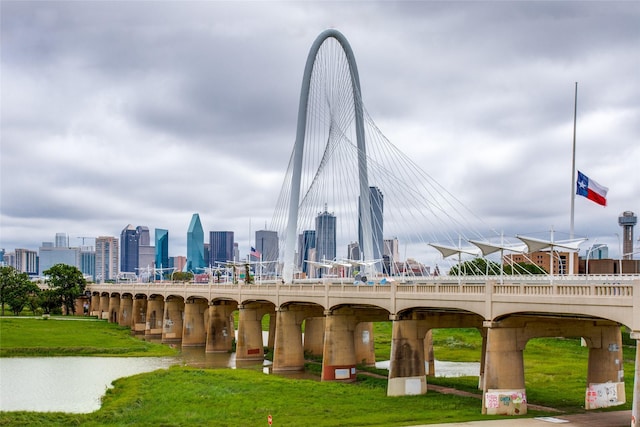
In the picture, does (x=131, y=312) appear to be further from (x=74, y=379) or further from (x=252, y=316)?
(x=74, y=379)

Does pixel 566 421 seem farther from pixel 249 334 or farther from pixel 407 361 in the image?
pixel 249 334

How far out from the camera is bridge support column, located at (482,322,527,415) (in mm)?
37781

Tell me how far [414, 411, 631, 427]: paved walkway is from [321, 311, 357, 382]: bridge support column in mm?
21196

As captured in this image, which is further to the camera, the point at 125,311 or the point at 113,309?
the point at 113,309

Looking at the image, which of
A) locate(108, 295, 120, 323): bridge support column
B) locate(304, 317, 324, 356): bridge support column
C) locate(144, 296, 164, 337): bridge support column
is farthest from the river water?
locate(108, 295, 120, 323): bridge support column

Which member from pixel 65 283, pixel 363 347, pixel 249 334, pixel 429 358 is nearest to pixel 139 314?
pixel 65 283

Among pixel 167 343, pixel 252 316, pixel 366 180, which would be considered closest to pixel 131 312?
pixel 167 343

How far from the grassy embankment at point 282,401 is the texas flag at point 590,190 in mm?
11995

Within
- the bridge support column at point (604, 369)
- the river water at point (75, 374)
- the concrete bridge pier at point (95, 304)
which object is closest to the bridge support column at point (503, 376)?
the bridge support column at point (604, 369)

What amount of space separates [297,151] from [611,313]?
52882 mm

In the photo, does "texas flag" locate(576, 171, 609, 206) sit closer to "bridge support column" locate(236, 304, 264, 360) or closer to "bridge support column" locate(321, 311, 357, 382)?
"bridge support column" locate(321, 311, 357, 382)

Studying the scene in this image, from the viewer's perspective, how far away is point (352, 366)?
5688 cm

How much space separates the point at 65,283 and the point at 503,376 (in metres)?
119

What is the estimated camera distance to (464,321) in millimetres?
50219
